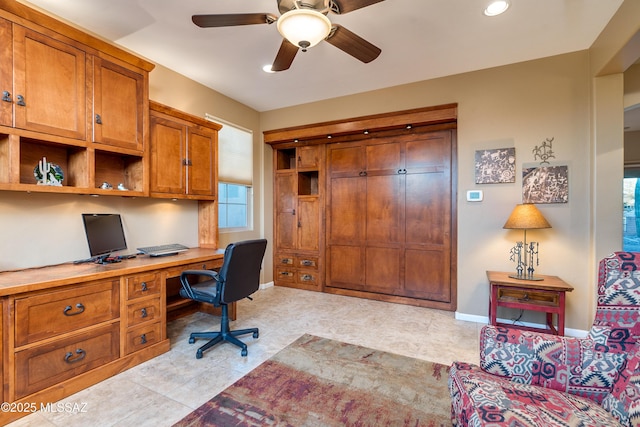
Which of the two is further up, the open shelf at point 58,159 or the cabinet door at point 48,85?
the cabinet door at point 48,85

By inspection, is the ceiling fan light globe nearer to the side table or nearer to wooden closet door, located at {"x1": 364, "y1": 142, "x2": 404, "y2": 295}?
wooden closet door, located at {"x1": 364, "y1": 142, "x2": 404, "y2": 295}

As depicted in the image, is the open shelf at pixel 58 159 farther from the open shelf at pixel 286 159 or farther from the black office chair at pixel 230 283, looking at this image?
the open shelf at pixel 286 159

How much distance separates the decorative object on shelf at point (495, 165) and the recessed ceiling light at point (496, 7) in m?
1.40

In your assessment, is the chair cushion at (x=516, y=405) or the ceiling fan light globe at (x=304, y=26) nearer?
the chair cushion at (x=516, y=405)

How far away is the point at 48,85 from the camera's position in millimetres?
2041

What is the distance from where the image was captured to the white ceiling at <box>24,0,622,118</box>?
7.38 feet

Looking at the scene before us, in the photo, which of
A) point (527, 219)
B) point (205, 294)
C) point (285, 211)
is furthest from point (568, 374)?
point (285, 211)

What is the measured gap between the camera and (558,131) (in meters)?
2.95

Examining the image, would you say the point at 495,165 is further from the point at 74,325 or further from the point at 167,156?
the point at 74,325

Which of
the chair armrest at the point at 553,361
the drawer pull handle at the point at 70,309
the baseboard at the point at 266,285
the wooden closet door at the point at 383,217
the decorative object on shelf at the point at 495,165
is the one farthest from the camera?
the baseboard at the point at 266,285

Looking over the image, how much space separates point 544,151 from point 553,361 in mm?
2515

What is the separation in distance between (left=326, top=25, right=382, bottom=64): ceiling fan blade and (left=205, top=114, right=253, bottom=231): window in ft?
7.70

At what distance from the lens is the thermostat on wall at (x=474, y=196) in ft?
10.7

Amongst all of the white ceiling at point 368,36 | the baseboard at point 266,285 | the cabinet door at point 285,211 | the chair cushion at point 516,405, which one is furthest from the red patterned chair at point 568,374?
the baseboard at point 266,285
